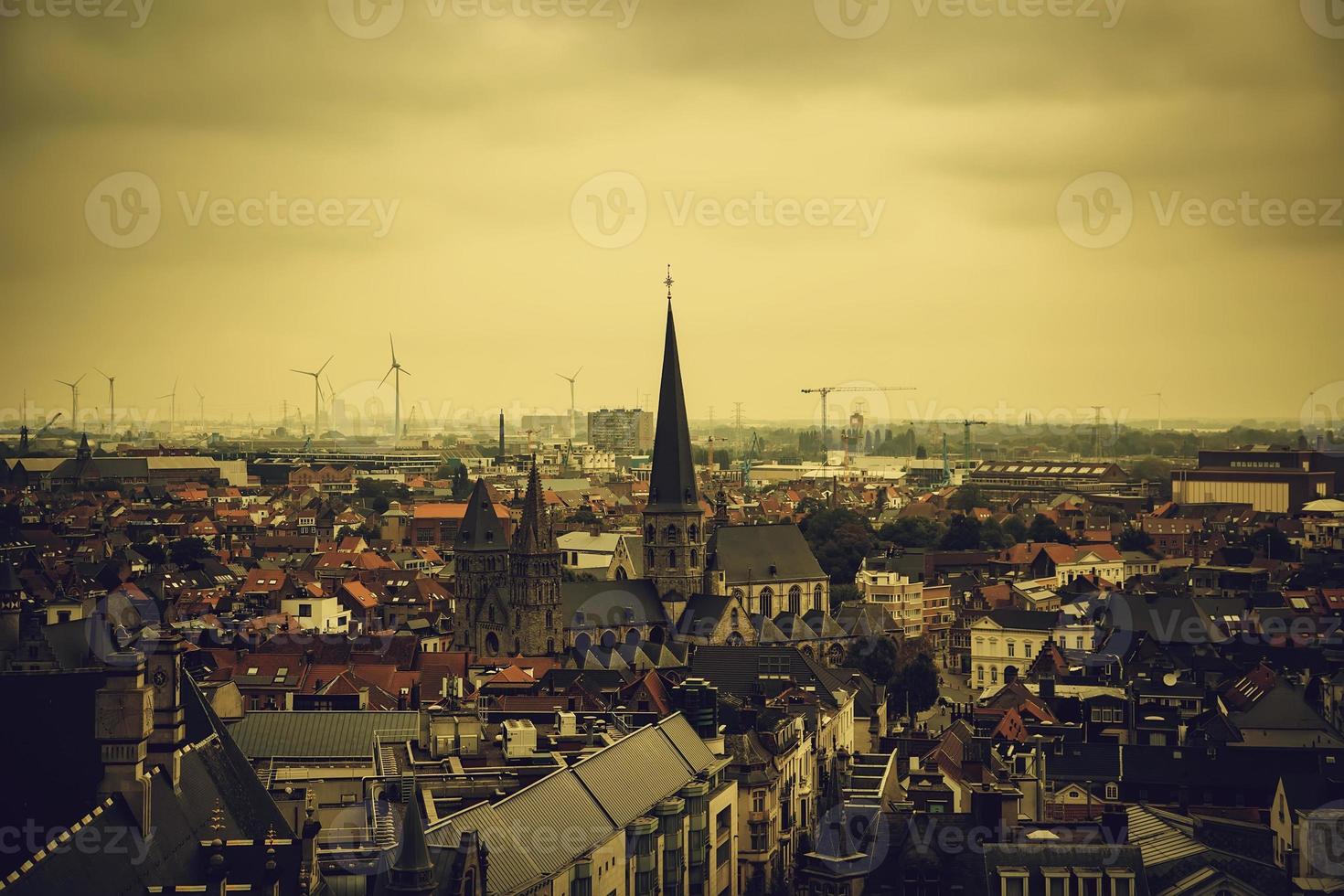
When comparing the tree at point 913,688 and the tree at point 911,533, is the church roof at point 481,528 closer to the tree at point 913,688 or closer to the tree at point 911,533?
the tree at point 913,688

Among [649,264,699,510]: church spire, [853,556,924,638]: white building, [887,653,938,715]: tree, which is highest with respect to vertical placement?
[649,264,699,510]: church spire

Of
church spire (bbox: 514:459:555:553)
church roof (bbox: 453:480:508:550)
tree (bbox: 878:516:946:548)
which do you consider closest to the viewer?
church spire (bbox: 514:459:555:553)

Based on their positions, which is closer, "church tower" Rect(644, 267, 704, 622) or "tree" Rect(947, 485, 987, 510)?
"church tower" Rect(644, 267, 704, 622)

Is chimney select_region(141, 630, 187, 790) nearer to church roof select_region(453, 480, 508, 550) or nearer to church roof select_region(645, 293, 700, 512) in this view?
church roof select_region(453, 480, 508, 550)

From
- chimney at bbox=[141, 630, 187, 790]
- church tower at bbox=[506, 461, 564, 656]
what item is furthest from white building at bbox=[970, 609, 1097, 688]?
chimney at bbox=[141, 630, 187, 790]

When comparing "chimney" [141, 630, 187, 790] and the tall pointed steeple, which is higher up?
"chimney" [141, 630, 187, 790]

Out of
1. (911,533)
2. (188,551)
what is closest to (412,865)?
(188,551)
